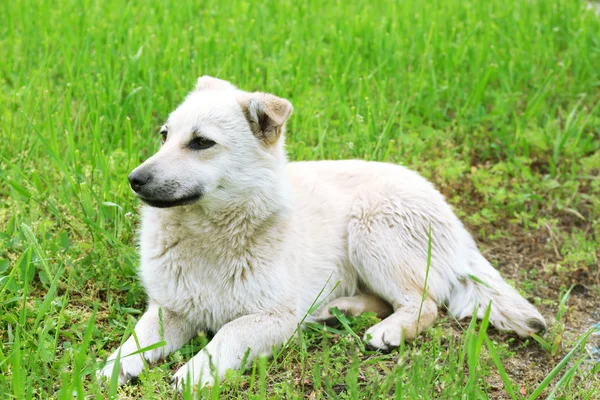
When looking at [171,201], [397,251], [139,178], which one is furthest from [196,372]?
[397,251]

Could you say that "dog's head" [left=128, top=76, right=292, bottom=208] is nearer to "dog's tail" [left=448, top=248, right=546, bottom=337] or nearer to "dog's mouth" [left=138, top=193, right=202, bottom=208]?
"dog's mouth" [left=138, top=193, right=202, bottom=208]

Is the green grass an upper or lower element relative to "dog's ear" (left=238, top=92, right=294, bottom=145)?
lower

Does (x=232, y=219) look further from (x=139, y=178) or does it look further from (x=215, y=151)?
(x=139, y=178)

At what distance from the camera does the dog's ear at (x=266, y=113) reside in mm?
3291

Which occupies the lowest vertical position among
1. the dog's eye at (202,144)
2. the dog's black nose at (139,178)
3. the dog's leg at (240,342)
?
the dog's leg at (240,342)

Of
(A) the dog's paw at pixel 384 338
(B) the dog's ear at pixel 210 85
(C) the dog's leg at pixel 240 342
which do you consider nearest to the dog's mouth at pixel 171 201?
(C) the dog's leg at pixel 240 342

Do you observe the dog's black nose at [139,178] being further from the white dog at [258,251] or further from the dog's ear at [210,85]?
the dog's ear at [210,85]

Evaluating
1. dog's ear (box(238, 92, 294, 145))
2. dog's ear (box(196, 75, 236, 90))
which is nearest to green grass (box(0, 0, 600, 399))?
dog's ear (box(196, 75, 236, 90))

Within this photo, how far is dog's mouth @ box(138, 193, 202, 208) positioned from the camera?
312cm

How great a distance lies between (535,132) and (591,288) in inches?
66.7

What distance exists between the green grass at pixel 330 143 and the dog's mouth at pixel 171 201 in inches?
20.5

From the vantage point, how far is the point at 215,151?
327 cm

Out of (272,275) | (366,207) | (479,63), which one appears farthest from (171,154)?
(479,63)

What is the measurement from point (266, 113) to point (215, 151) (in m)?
0.30
